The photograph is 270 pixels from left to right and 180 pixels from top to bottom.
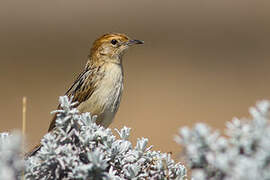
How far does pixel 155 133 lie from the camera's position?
38.5 feet

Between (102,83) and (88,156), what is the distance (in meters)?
3.16

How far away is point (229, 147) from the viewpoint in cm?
250

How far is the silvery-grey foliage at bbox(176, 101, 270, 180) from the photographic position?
7.73ft

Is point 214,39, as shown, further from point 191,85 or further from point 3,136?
point 3,136

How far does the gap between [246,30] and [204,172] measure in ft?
53.1

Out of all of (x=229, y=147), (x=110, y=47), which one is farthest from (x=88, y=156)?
(x=110, y=47)

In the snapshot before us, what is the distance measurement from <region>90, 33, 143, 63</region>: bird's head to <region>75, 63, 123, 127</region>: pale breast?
399 mm

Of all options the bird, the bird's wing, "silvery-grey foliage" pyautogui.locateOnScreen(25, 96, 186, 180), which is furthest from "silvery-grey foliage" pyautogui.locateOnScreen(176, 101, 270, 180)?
the bird's wing

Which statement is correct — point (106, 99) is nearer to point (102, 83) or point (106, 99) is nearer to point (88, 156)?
point (102, 83)

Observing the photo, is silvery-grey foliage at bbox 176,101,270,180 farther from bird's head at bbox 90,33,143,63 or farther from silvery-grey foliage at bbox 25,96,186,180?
bird's head at bbox 90,33,143,63

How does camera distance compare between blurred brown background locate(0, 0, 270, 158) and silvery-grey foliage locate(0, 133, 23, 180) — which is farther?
blurred brown background locate(0, 0, 270, 158)

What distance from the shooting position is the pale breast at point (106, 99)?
229 inches

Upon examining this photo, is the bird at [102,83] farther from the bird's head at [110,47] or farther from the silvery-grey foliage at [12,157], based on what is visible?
the silvery-grey foliage at [12,157]

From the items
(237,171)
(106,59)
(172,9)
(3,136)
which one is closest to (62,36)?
(172,9)
